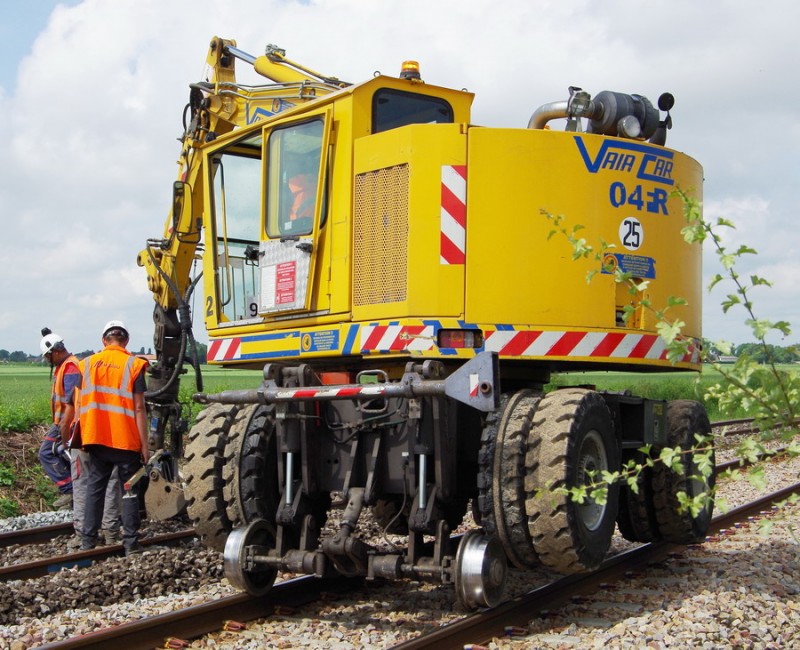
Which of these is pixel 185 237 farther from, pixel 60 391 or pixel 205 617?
pixel 205 617

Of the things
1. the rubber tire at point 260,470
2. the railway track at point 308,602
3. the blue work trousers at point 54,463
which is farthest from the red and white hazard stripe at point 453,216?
the blue work trousers at point 54,463

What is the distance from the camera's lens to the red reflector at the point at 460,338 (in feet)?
20.2

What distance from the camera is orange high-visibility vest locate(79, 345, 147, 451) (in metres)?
8.35

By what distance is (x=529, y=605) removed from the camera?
6188mm

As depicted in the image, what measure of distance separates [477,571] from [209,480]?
2.15 meters

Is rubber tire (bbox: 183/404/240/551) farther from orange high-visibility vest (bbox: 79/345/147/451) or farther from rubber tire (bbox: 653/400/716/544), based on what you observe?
rubber tire (bbox: 653/400/716/544)

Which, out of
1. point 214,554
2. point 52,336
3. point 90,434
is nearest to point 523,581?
point 214,554

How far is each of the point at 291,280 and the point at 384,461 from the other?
4.68ft

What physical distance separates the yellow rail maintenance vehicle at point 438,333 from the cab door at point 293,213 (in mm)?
16

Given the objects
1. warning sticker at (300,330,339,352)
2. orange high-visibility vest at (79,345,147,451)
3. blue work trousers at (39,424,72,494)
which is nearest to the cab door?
warning sticker at (300,330,339,352)

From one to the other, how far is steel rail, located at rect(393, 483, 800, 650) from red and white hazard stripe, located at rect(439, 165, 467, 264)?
2158 mm

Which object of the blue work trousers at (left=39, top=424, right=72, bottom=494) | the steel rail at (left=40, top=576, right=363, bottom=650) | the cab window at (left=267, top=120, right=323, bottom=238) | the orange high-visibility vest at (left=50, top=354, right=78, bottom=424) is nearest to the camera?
the steel rail at (left=40, top=576, right=363, bottom=650)

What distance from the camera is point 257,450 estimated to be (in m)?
6.66

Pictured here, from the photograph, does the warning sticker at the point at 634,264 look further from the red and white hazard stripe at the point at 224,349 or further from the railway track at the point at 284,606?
the red and white hazard stripe at the point at 224,349
